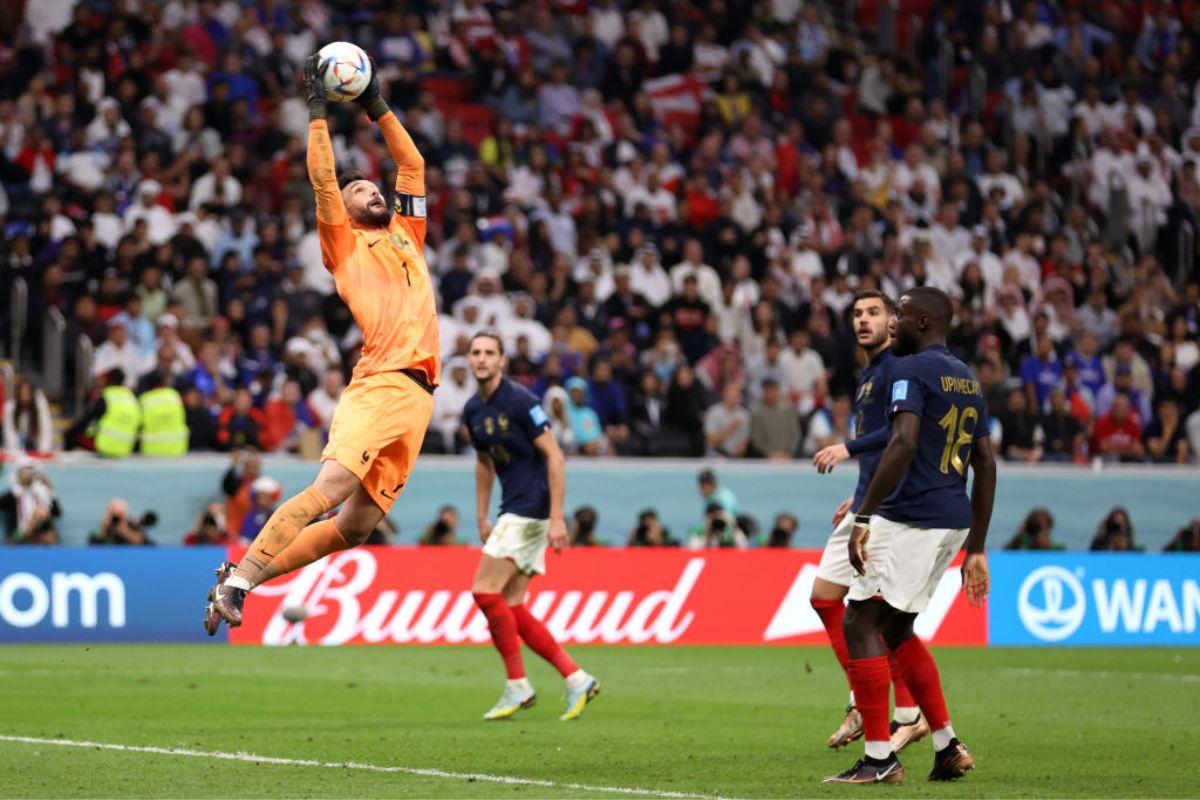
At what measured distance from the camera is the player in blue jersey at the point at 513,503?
1327 cm

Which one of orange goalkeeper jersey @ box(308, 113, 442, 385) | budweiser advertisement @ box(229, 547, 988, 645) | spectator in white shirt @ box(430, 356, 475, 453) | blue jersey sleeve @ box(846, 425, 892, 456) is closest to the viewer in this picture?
orange goalkeeper jersey @ box(308, 113, 442, 385)

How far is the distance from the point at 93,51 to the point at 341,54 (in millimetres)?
15840

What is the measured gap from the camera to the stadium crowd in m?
22.2

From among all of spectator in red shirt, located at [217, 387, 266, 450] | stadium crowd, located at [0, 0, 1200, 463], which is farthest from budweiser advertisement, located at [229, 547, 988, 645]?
stadium crowd, located at [0, 0, 1200, 463]

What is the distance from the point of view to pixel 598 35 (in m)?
29.2

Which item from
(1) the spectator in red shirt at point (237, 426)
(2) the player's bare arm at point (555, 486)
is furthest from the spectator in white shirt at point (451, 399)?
(2) the player's bare arm at point (555, 486)

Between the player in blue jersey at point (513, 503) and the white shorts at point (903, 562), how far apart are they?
12.3 ft

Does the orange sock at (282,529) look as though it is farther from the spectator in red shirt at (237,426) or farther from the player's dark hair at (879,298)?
the spectator in red shirt at (237,426)

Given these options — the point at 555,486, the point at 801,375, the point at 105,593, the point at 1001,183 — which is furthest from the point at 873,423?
the point at 1001,183

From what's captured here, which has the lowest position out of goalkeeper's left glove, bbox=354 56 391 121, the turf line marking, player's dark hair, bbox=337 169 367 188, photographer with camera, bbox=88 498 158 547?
photographer with camera, bbox=88 498 158 547

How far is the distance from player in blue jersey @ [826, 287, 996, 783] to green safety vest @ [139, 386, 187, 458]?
42.0 ft

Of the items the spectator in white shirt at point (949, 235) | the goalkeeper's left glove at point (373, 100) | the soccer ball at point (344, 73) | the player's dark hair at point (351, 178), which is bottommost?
the spectator in white shirt at point (949, 235)

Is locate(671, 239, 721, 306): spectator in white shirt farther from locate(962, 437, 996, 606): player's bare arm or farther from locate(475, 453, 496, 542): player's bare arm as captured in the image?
locate(962, 437, 996, 606): player's bare arm

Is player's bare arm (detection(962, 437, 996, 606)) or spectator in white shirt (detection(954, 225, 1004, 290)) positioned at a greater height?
player's bare arm (detection(962, 437, 996, 606))
